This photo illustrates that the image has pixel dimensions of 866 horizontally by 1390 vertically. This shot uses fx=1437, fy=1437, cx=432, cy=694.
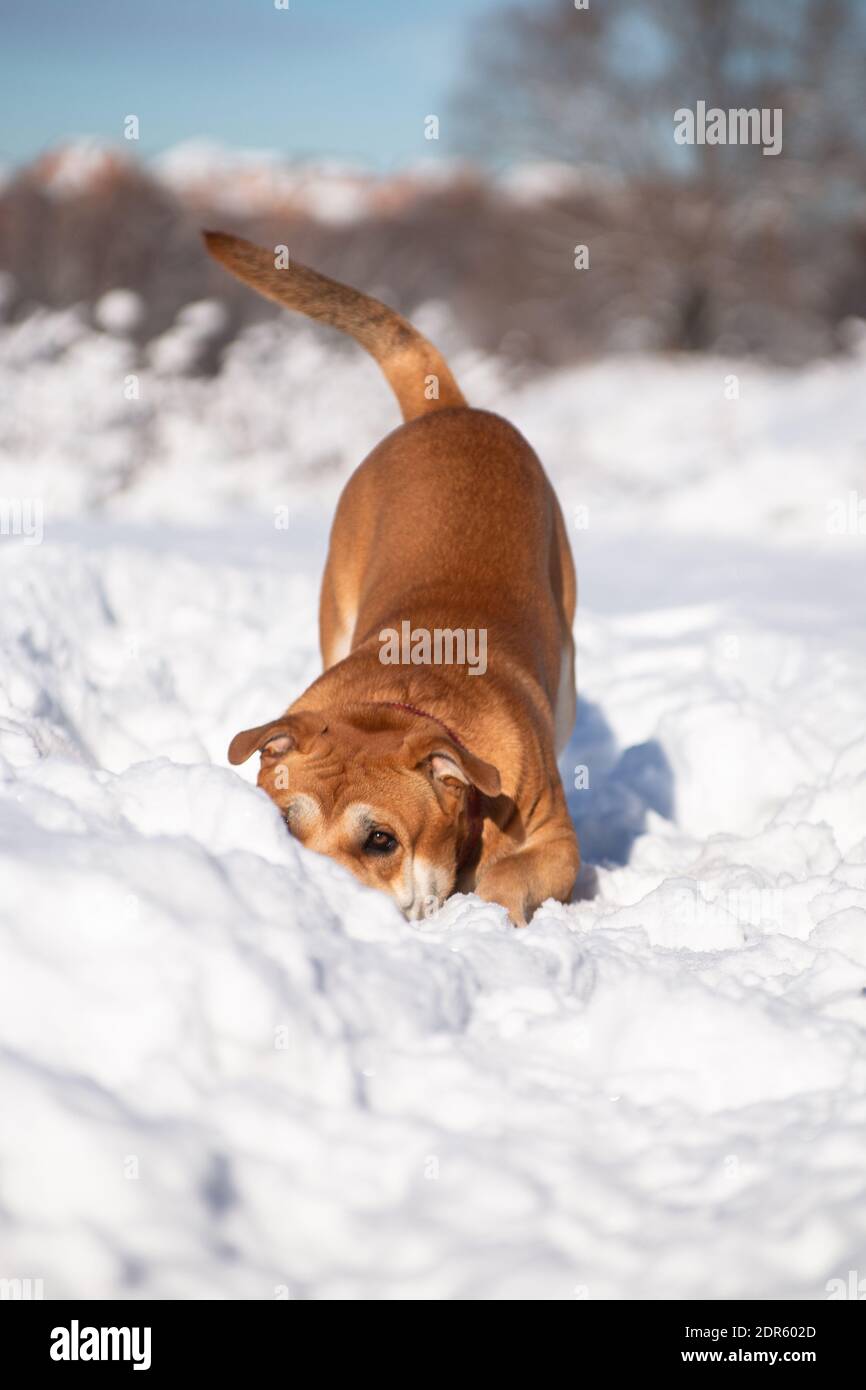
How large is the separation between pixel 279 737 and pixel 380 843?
1.44 ft

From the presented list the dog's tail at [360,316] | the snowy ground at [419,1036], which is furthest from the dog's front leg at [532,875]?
the dog's tail at [360,316]

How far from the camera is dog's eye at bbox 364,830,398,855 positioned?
3.52m

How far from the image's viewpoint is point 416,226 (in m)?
29.0

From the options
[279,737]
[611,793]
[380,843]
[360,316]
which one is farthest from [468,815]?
[360,316]

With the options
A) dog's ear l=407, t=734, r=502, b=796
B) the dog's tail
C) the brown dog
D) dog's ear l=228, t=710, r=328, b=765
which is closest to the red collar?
the brown dog

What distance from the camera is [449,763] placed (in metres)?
3.67

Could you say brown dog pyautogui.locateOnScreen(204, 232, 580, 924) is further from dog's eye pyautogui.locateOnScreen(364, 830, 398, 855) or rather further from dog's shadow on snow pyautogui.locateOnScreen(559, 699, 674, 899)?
dog's shadow on snow pyautogui.locateOnScreen(559, 699, 674, 899)

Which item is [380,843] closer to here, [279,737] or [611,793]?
[279,737]

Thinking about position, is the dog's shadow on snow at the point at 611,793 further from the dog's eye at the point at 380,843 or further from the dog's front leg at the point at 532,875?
the dog's eye at the point at 380,843

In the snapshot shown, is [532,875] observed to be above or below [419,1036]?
above
